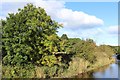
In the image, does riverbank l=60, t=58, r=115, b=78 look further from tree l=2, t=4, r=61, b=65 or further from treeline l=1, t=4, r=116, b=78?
tree l=2, t=4, r=61, b=65

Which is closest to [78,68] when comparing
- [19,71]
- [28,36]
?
[28,36]

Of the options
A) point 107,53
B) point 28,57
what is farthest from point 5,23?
point 107,53

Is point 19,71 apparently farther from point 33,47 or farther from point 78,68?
point 78,68

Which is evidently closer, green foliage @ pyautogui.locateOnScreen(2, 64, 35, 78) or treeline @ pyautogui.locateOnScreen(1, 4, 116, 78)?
green foliage @ pyautogui.locateOnScreen(2, 64, 35, 78)

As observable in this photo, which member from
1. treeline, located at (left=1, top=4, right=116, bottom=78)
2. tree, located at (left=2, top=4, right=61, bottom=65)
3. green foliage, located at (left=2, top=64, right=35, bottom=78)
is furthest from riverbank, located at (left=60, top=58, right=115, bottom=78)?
green foliage, located at (left=2, top=64, right=35, bottom=78)

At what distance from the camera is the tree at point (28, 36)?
1473 cm

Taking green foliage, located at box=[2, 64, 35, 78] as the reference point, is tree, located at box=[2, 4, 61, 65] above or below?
above

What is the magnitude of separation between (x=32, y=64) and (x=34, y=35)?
1728mm

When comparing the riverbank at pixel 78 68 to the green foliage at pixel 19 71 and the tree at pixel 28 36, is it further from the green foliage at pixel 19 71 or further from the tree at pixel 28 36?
the green foliage at pixel 19 71

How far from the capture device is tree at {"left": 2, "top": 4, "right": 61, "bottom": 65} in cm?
1473

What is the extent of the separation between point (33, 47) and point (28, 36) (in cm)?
92

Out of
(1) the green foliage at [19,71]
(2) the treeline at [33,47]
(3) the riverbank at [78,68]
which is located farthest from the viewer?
(3) the riverbank at [78,68]

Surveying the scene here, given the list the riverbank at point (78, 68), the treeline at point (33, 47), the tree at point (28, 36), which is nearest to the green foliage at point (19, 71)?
the treeline at point (33, 47)

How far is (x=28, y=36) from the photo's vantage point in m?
15.1
